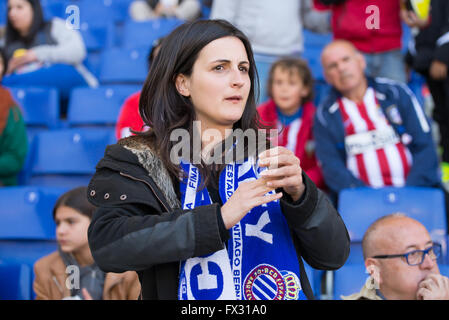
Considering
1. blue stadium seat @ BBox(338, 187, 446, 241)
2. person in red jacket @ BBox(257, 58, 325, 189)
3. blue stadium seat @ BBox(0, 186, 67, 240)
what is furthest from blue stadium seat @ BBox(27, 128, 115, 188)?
blue stadium seat @ BBox(338, 187, 446, 241)

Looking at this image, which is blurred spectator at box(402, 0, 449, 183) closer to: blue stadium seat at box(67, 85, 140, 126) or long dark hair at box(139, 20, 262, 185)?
blue stadium seat at box(67, 85, 140, 126)

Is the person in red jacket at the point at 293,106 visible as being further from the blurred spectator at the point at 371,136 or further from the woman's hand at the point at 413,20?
the woman's hand at the point at 413,20

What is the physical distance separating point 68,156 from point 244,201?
101 inches

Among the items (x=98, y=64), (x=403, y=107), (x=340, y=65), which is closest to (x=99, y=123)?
(x=98, y=64)

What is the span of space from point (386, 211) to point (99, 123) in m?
2.19

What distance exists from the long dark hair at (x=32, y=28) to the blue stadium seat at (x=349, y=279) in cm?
303

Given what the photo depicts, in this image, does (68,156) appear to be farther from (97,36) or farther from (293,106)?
(97,36)

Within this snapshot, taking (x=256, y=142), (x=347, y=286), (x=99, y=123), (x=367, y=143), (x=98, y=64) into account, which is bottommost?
(x=347, y=286)

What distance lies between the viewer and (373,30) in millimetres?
3656

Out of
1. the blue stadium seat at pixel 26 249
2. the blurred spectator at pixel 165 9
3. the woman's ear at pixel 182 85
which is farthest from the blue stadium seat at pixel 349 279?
the blurred spectator at pixel 165 9

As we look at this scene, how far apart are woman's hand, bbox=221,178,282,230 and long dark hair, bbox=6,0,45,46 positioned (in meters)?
3.53

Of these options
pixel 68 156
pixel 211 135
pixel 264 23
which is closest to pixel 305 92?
pixel 264 23

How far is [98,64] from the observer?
5.31m
